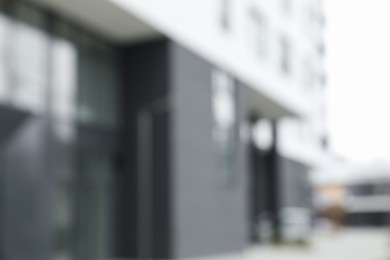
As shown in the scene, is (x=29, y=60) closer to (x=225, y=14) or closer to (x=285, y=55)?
(x=225, y=14)

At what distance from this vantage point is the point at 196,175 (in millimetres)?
17828

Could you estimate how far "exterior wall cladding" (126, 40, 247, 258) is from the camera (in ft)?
54.5

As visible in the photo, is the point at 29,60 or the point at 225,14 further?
the point at 225,14

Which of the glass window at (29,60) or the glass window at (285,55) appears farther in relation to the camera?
the glass window at (285,55)

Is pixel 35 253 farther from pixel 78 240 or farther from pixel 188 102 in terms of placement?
pixel 188 102

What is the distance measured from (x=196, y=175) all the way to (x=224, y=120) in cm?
331

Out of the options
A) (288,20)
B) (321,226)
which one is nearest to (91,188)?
(288,20)

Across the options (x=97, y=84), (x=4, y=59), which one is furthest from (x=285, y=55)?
(x=4, y=59)

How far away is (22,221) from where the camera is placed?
13.0m

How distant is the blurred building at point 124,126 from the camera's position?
44.7 feet

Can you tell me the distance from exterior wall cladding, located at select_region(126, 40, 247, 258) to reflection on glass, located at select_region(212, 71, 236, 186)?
19.0 inches

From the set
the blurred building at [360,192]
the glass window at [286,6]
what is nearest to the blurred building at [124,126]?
the glass window at [286,6]

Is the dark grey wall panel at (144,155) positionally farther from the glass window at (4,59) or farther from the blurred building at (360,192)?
the blurred building at (360,192)

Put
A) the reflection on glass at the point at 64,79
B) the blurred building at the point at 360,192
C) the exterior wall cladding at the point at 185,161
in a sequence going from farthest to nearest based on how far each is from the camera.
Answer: the blurred building at the point at 360,192 → the exterior wall cladding at the point at 185,161 → the reflection on glass at the point at 64,79
